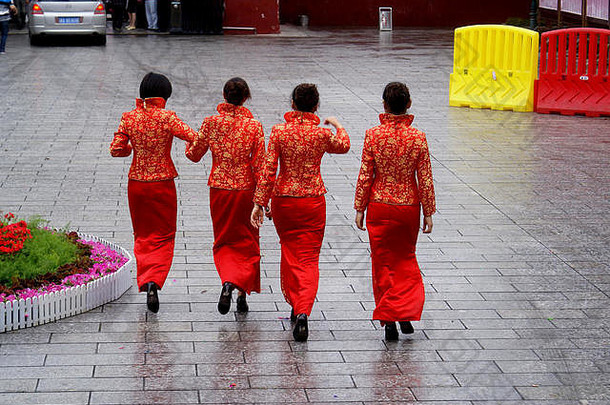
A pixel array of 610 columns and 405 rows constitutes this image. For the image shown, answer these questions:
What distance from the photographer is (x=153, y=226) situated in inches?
264

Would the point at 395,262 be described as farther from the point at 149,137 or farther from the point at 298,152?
the point at 149,137

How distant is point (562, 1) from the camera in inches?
1061

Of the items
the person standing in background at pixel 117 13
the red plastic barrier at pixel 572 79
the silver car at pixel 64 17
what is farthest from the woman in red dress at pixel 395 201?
the person standing in background at pixel 117 13

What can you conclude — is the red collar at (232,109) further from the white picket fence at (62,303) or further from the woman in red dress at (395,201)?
the white picket fence at (62,303)

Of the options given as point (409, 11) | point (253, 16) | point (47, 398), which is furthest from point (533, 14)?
point (47, 398)

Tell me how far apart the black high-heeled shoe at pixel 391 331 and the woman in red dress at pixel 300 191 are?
0.51 m

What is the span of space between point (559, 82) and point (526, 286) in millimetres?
8491

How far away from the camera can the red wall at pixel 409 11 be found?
33844 mm

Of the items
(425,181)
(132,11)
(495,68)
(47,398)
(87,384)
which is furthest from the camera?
(132,11)

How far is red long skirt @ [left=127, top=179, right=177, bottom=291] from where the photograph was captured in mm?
6582

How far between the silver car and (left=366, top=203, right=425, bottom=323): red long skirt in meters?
20.4

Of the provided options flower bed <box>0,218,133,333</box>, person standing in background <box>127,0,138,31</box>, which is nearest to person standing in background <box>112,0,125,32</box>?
person standing in background <box>127,0,138,31</box>

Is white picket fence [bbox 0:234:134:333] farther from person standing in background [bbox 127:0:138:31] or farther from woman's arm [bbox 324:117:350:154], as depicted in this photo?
person standing in background [bbox 127:0:138:31]

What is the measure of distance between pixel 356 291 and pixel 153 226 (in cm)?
157
